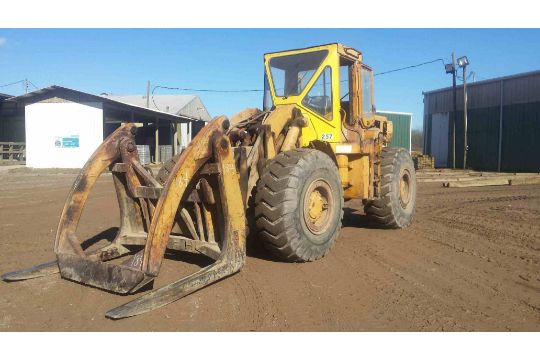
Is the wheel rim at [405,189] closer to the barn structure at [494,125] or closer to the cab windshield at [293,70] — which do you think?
the cab windshield at [293,70]

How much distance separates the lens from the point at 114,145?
5203 millimetres

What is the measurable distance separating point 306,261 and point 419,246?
6.74 feet

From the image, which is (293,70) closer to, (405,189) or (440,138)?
(405,189)

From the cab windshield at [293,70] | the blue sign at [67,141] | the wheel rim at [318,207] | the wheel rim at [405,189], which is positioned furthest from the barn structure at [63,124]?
the wheel rim at [318,207]

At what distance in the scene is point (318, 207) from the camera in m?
5.71

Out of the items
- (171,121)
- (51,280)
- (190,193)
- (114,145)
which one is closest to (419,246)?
(190,193)

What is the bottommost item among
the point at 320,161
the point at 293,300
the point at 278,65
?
the point at 293,300

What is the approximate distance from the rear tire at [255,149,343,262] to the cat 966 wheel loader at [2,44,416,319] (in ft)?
0.04

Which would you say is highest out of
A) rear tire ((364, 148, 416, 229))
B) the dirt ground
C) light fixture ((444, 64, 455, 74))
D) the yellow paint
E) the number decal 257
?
light fixture ((444, 64, 455, 74))

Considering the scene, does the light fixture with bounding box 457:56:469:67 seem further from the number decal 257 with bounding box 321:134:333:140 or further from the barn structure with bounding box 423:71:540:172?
the number decal 257 with bounding box 321:134:333:140

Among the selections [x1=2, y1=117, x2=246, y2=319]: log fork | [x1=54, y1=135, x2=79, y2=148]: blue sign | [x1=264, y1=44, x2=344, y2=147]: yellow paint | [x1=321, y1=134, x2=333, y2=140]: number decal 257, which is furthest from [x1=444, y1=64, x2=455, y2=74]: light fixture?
[x1=2, y1=117, x2=246, y2=319]: log fork

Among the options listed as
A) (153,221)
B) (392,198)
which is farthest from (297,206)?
(392,198)

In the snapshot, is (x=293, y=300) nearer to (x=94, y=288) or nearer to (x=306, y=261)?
(x=306, y=261)

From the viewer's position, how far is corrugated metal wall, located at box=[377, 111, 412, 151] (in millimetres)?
34500
